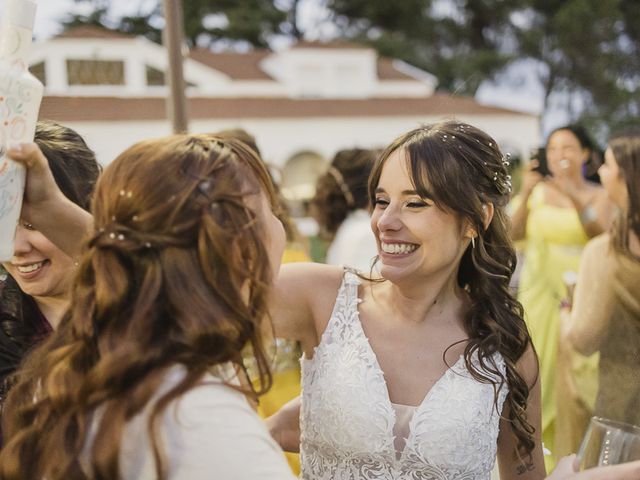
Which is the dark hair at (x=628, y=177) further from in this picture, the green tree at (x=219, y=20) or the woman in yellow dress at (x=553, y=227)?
the green tree at (x=219, y=20)

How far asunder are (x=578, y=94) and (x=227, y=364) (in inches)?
1380

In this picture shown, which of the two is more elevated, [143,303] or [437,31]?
[437,31]

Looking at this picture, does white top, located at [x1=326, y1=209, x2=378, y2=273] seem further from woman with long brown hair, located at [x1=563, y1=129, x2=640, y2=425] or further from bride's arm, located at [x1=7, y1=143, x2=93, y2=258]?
bride's arm, located at [x1=7, y1=143, x2=93, y2=258]

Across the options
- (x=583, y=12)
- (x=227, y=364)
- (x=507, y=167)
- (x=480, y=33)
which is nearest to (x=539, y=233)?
(x=507, y=167)

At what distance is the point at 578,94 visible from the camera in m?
33.4

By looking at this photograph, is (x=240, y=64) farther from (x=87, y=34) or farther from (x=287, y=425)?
(x=287, y=425)

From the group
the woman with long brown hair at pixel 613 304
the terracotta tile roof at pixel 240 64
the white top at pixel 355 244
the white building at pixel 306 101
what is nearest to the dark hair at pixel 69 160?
the white top at pixel 355 244

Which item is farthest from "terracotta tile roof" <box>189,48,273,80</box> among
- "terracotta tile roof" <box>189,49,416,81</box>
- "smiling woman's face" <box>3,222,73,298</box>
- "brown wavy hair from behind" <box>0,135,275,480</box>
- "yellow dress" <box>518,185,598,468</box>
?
"brown wavy hair from behind" <box>0,135,275,480</box>

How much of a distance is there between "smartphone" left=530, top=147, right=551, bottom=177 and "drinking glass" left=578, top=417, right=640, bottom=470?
2664 millimetres

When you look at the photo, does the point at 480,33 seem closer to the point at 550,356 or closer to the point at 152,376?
the point at 550,356

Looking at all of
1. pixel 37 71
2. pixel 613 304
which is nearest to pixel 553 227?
pixel 613 304

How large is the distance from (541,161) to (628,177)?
4.82 feet

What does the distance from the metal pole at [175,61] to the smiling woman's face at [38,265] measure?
0.91 m

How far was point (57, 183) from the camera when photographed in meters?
1.72
